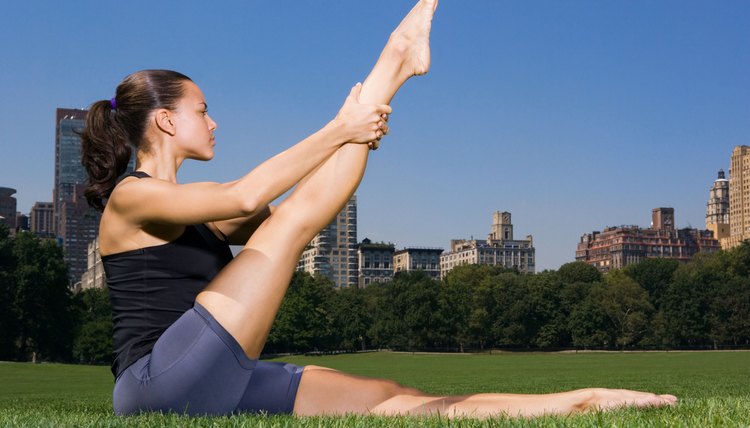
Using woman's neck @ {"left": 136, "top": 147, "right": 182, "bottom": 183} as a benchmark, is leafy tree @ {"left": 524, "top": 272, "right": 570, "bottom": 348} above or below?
below

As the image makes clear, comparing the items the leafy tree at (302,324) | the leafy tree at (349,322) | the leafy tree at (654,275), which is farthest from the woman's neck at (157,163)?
the leafy tree at (654,275)

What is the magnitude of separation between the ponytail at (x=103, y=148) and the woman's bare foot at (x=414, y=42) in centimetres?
134

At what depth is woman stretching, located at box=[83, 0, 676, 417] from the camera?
3.33 metres

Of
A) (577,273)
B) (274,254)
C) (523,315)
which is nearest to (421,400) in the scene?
(274,254)

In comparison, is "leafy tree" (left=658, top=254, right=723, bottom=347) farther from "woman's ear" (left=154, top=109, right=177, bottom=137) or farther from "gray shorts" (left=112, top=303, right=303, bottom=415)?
"gray shorts" (left=112, top=303, right=303, bottom=415)

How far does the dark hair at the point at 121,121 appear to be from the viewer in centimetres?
388

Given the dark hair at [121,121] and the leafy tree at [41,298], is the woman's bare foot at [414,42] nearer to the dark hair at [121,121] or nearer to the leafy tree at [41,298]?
the dark hair at [121,121]

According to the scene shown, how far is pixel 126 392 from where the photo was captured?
3469 mm

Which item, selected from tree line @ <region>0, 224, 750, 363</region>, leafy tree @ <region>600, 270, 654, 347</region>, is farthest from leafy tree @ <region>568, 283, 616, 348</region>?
leafy tree @ <region>600, 270, 654, 347</region>

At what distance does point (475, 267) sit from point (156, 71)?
96.1 m

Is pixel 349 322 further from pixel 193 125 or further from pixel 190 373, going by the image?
pixel 190 373

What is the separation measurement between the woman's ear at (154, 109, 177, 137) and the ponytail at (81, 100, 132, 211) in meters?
0.19

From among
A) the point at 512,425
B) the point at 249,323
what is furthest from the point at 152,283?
the point at 512,425

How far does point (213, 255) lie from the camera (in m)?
3.72
